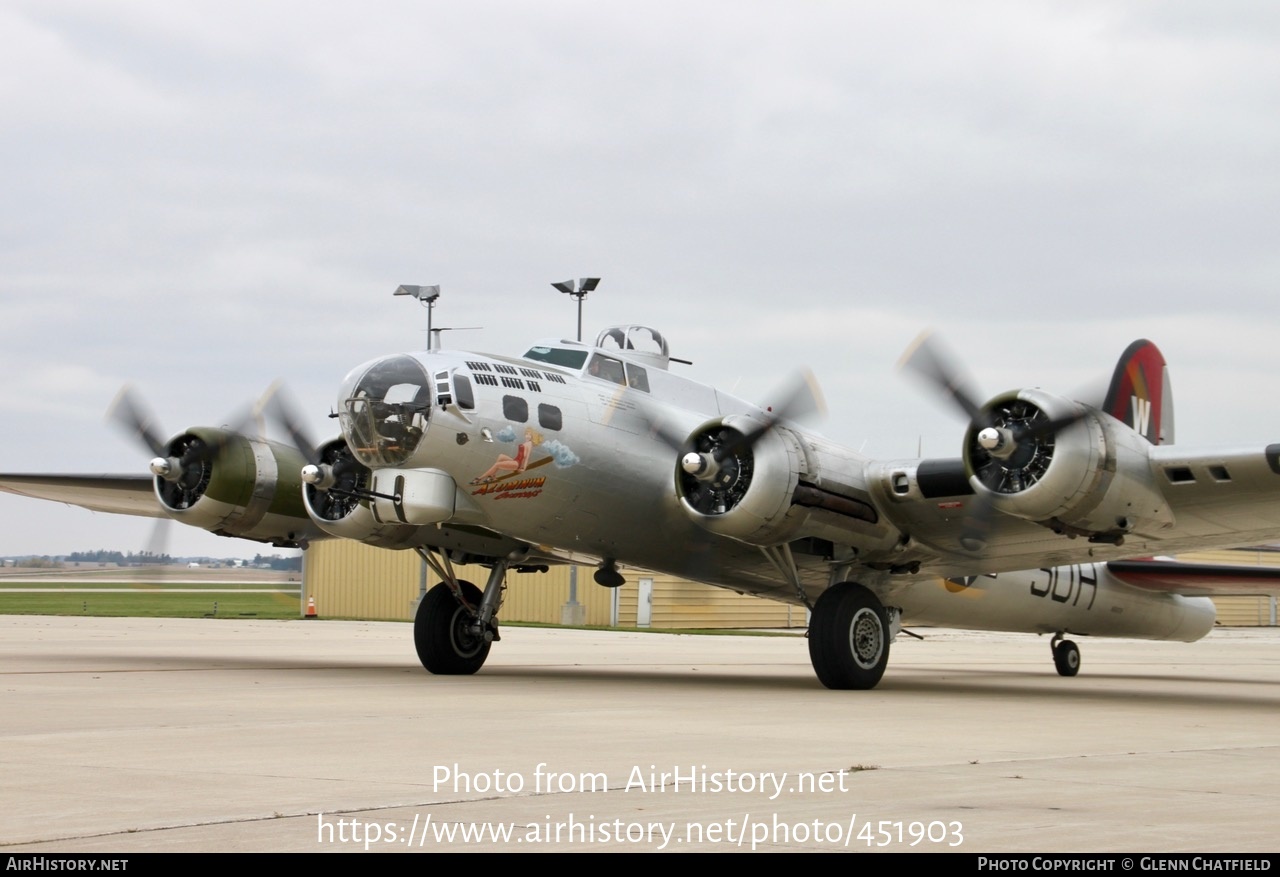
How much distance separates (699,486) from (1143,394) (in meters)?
5.52

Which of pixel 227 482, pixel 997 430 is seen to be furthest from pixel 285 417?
pixel 997 430

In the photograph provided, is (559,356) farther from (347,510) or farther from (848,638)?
(848,638)

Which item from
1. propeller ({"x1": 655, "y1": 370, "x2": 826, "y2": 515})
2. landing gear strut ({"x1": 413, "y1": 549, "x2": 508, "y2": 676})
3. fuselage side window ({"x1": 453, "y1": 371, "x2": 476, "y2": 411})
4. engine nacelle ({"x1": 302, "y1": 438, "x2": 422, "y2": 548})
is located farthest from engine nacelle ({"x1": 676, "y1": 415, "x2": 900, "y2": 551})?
engine nacelle ({"x1": 302, "y1": 438, "x2": 422, "y2": 548})

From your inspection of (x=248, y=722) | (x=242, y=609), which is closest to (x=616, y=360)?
(x=248, y=722)

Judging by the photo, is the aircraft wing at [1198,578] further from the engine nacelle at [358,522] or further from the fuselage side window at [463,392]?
the fuselage side window at [463,392]

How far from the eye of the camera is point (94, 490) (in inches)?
866

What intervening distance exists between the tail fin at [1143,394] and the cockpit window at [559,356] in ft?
20.5

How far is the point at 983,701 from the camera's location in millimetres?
15312

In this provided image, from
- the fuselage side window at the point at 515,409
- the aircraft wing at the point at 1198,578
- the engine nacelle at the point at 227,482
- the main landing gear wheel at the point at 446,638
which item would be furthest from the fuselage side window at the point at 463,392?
the aircraft wing at the point at 1198,578

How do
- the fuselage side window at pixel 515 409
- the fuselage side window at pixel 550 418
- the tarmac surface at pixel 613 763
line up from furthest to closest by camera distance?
1. the fuselage side window at pixel 550 418
2. the fuselage side window at pixel 515 409
3. the tarmac surface at pixel 613 763

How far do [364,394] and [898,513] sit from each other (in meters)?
6.66

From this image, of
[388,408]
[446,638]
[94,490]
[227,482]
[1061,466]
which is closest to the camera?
[1061,466]

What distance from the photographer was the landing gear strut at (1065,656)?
22078 millimetres

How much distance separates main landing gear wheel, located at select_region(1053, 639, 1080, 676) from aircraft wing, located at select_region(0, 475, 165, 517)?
1424cm
